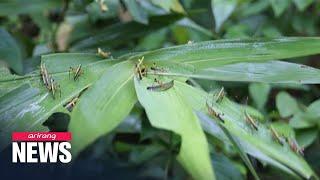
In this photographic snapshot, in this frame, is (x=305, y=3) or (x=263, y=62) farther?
(x=305, y=3)

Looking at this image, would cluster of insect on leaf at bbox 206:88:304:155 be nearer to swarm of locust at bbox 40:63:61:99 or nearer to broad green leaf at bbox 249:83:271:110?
swarm of locust at bbox 40:63:61:99

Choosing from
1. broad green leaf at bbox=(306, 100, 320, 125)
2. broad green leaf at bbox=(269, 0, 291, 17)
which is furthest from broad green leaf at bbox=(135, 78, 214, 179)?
broad green leaf at bbox=(269, 0, 291, 17)

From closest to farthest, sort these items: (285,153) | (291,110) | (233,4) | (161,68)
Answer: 1. (285,153)
2. (161,68)
3. (291,110)
4. (233,4)

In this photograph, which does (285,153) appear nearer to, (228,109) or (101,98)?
(228,109)

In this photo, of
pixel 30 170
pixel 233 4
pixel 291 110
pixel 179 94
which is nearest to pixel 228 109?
pixel 179 94

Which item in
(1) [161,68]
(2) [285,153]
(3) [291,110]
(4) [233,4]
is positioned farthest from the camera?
(4) [233,4]
